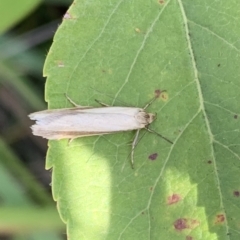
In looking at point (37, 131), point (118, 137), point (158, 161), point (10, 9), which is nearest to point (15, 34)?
point (10, 9)

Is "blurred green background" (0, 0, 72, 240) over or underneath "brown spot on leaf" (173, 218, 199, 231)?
over

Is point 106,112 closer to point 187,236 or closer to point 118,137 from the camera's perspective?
point 118,137

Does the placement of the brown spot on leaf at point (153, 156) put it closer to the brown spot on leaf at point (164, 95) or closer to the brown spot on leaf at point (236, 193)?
the brown spot on leaf at point (164, 95)

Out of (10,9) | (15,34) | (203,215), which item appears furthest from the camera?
(15,34)

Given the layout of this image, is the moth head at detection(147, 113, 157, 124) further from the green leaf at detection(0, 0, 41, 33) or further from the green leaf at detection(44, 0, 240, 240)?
the green leaf at detection(0, 0, 41, 33)

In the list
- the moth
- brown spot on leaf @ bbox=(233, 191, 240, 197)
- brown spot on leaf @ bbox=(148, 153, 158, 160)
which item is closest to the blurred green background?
the moth

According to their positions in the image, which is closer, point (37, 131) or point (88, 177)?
point (88, 177)

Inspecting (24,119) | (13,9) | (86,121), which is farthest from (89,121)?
(24,119)
